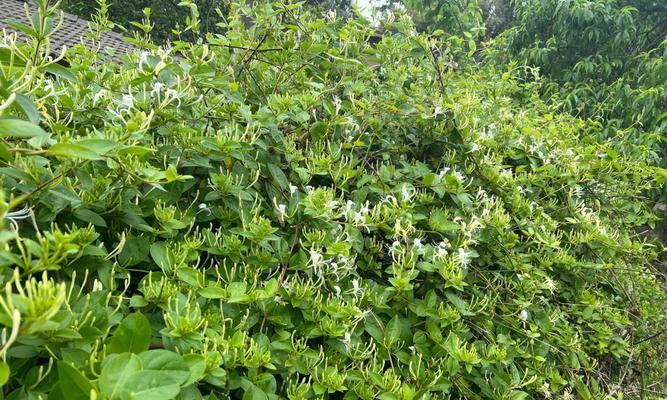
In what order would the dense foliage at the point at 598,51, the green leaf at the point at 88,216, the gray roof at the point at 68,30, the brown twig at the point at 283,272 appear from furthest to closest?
the dense foliage at the point at 598,51 < the gray roof at the point at 68,30 < the brown twig at the point at 283,272 < the green leaf at the point at 88,216

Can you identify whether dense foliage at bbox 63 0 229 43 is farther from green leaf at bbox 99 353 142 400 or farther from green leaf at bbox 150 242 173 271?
green leaf at bbox 99 353 142 400

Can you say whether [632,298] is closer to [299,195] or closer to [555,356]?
[555,356]

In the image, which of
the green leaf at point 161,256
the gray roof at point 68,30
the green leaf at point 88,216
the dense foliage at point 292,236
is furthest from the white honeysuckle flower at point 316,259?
the gray roof at point 68,30

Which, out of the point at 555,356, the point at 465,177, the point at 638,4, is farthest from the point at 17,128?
the point at 638,4

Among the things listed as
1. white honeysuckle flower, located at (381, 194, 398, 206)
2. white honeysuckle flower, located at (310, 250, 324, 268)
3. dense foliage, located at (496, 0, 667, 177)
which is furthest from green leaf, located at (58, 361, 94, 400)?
dense foliage, located at (496, 0, 667, 177)

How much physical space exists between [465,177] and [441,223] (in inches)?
10.6

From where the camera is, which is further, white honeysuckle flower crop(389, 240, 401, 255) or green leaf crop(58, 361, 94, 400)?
white honeysuckle flower crop(389, 240, 401, 255)

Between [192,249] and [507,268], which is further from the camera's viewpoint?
[507,268]

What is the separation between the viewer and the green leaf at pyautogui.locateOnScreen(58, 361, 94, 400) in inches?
15.6

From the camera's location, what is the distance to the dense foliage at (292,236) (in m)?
0.52

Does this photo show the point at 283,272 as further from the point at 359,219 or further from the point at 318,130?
the point at 318,130

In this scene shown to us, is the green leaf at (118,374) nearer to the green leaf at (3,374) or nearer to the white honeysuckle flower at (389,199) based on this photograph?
the green leaf at (3,374)

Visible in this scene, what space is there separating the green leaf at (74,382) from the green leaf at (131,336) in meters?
0.09

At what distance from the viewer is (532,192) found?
149 centimetres
